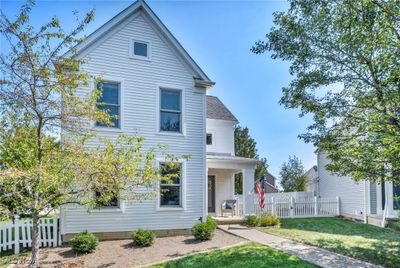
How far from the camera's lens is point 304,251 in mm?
10383

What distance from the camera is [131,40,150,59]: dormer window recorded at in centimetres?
1335

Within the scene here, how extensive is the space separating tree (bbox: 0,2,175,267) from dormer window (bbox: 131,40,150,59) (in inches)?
168

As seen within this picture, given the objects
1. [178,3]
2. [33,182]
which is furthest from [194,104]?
[33,182]

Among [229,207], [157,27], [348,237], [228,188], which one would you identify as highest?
[157,27]

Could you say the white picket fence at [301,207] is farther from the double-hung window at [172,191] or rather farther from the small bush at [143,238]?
the small bush at [143,238]

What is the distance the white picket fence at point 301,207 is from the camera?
18.6 meters

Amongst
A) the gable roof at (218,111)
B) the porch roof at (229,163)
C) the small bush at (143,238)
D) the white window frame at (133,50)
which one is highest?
the white window frame at (133,50)

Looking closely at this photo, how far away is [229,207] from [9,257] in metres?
10.5

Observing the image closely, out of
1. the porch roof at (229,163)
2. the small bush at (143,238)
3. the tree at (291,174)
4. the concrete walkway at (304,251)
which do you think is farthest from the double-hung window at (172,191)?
the tree at (291,174)

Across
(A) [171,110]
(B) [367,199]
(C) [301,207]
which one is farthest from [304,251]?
(C) [301,207]

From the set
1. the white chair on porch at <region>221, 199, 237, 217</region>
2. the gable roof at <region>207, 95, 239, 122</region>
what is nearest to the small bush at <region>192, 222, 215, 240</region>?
the white chair on porch at <region>221, 199, 237, 217</region>

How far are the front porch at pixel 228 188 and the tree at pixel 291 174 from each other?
17424mm

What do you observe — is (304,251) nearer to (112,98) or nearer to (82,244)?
(82,244)

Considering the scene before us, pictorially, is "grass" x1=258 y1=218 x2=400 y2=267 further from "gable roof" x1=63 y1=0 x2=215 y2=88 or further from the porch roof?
"gable roof" x1=63 y1=0 x2=215 y2=88
